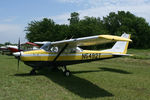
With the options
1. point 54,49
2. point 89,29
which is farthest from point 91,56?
point 89,29

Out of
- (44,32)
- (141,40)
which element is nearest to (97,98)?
(44,32)

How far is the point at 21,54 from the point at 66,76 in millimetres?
2799

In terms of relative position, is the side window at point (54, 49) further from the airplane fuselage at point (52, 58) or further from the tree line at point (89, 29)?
the tree line at point (89, 29)

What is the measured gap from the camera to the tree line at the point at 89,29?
56.1 metres

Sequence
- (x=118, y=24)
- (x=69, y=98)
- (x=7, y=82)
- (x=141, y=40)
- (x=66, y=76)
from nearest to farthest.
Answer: (x=69, y=98), (x=7, y=82), (x=66, y=76), (x=141, y=40), (x=118, y=24)

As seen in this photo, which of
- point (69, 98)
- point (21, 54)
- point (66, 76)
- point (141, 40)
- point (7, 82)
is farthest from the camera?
point (141, 40)

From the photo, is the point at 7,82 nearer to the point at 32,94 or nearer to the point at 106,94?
the point at 32,94

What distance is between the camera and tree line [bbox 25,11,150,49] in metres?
56.1

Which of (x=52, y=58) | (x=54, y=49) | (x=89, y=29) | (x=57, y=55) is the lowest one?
(x=52, y=58)

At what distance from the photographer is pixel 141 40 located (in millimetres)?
69438

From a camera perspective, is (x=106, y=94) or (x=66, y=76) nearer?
(x=106, y=94)

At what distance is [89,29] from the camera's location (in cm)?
6034

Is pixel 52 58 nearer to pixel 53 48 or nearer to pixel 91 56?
pixel 53 48

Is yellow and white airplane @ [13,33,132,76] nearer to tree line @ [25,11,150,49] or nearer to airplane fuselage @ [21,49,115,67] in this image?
airplane fuselage @ [21,49,115,67]
